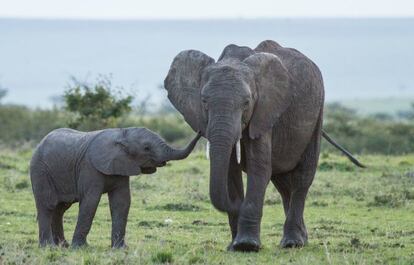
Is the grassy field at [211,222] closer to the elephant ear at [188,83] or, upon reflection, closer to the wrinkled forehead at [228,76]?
the elephant ear at [188,83]

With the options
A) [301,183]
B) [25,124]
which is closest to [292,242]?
[301,183]

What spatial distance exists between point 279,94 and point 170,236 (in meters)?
2.55

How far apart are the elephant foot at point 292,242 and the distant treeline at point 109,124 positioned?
15.3m

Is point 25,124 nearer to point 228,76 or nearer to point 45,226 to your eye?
point 45,226

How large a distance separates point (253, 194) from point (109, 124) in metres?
16.6

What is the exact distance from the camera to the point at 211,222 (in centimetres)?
1603

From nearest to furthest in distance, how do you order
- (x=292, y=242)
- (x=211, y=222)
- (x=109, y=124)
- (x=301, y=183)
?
1. (x=292, y=242)
2. (x=301, y=183)
3. (x=211, y=222)
4. (x=109, y=124)

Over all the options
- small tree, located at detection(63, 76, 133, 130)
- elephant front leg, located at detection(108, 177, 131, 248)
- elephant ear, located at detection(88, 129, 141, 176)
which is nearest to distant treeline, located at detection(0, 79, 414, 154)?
small tree, located at detection(63, 76, 133, 130)

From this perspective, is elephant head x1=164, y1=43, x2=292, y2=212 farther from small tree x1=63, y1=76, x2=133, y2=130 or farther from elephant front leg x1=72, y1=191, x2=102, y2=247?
small tree x1=63, y1=76, x2=133, y2=130

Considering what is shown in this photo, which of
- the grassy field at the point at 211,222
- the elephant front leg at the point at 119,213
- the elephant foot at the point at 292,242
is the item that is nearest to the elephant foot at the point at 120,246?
the elephant front leg at the point at 119,213

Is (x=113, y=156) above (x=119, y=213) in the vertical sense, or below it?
above

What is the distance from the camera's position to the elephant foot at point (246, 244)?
12680mm

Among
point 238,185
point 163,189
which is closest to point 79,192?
point 238,185

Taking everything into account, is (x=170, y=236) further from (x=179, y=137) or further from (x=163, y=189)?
(x=179, y=137)
